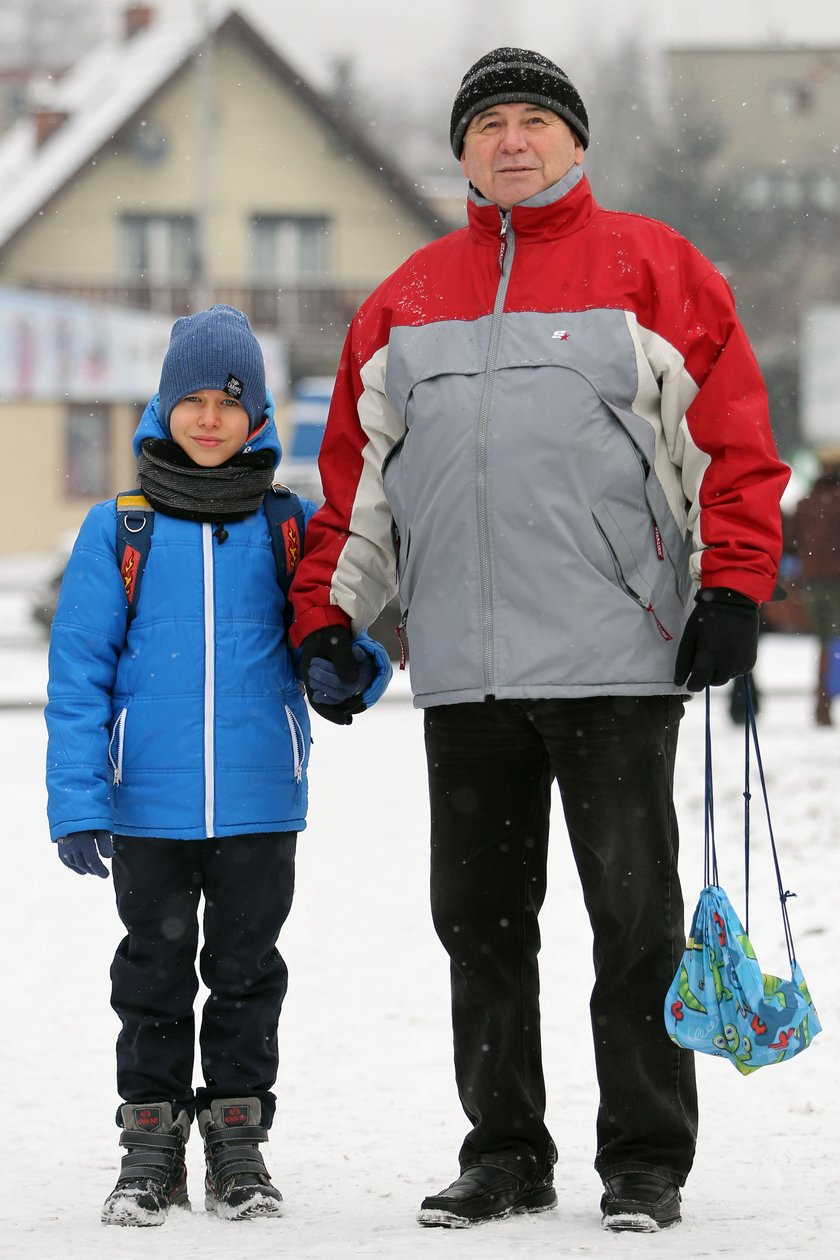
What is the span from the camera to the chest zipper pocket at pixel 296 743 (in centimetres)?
360

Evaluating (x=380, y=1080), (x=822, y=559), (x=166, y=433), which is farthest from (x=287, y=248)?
(x=166, y=433)

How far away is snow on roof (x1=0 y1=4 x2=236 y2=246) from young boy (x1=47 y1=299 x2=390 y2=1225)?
28.5 metres

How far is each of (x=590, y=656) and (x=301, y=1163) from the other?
1251 millimetres

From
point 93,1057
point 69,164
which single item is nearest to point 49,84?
point 69,164

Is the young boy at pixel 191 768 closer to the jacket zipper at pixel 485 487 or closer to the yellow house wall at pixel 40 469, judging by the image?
the jacket zipper at pixel 485 487

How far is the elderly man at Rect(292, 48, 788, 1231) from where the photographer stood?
10.8 ft

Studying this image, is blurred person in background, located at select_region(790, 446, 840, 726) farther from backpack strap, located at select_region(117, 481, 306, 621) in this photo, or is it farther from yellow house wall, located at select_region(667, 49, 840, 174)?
yellow house wall, located at select_region(667, 49, 840, 174)

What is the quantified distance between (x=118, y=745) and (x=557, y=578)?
33.7 inches

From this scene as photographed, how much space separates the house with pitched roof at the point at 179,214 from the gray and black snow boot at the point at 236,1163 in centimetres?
2804

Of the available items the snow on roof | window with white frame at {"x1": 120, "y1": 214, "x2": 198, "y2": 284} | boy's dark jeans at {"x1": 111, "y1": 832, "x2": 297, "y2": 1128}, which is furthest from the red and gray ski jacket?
window with white frame at {"x1": 120, "y1": 214, "x2": 198, "y2": 284}

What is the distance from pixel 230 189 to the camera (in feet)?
107

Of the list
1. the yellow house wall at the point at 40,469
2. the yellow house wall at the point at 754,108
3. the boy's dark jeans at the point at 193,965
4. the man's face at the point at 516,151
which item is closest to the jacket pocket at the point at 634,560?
the man's face at the point at 516,151

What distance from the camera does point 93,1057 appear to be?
4.67 m

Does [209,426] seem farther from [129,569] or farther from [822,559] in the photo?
[822,559]
